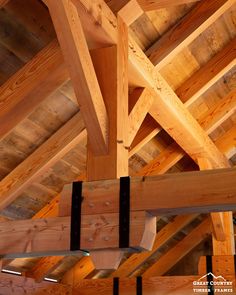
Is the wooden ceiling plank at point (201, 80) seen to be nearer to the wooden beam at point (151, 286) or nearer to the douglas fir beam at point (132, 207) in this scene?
the wooden beam at point (151, 286)

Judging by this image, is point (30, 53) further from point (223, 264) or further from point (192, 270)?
point (192, 270)

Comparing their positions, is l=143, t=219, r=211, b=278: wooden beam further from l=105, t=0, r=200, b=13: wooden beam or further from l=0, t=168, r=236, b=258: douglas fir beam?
l=0, t=168, r=236, b=258: douglas fir beam

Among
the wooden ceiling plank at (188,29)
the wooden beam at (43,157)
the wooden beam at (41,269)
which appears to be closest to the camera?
the wooden ceiling plank at (188,29)

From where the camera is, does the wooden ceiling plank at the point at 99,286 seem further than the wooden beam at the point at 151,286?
No

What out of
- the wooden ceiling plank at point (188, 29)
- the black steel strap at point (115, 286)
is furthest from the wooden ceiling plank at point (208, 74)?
the black steel strap at point (115, 286)

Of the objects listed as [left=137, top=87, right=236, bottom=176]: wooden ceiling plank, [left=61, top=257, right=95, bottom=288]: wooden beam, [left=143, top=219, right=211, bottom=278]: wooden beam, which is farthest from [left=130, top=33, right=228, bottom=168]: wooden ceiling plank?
[left=143, top=219, right=211, bottom=278]: wooden beam

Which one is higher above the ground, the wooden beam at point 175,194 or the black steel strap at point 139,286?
the black steel strap at point 139,286

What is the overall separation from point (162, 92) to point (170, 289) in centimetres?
280

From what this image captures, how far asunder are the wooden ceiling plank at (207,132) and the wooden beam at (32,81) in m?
2.45

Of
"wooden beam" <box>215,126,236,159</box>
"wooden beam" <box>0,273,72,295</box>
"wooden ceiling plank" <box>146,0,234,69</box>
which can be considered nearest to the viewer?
"wooden ceiling plank" <box>146,0,234,69</box>

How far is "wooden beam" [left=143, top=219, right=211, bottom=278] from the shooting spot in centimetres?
815

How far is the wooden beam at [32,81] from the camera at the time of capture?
3078mm

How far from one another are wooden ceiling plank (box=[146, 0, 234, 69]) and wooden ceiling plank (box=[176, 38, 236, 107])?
658 millimetres

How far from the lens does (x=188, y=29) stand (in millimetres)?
4031
